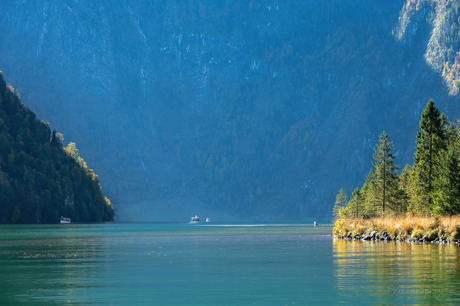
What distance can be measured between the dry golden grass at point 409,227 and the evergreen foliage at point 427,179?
9.31 ft

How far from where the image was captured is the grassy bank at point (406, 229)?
285 ft

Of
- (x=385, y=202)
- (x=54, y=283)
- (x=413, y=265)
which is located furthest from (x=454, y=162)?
(x=54, y=283)

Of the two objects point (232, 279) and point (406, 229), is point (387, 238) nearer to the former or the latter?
point (406, 229)

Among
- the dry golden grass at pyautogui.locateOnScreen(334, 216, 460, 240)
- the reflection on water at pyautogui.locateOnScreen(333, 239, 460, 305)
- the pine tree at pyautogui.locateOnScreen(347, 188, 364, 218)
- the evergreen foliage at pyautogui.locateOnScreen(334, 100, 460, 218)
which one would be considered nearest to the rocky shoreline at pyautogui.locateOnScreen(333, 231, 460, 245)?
the dry golden grass at pyautogui.locateOnScreen(334, 216, 460, 240)

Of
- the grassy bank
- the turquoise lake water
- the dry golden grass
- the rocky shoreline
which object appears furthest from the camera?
the dry golden grass

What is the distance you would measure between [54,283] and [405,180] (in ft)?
383

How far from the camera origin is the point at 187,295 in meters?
38.3

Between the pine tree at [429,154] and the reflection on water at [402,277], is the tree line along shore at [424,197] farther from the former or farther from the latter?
the reflection on water at [402,277]

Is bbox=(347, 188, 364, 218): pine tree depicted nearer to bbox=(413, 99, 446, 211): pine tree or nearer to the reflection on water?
bbox=(413, 99, 446, 211): pine tree

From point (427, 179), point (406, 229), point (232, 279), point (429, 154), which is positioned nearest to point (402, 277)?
point (232, 279)

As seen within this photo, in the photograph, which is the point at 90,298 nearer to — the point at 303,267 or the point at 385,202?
the point at 303,267

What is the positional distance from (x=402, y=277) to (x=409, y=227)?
53.0 m

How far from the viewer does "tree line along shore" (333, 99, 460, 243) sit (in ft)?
302

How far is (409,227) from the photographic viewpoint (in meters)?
96.6
